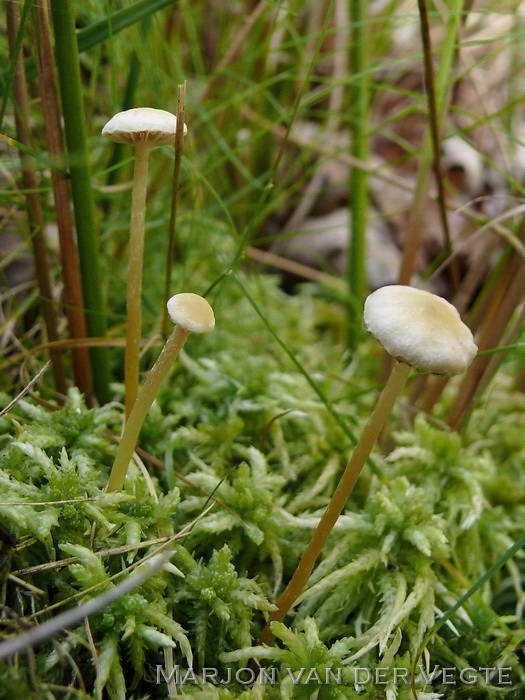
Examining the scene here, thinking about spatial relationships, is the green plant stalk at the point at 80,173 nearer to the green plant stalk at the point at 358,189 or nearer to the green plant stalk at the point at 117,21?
the green plant stalk at the point at 117,21

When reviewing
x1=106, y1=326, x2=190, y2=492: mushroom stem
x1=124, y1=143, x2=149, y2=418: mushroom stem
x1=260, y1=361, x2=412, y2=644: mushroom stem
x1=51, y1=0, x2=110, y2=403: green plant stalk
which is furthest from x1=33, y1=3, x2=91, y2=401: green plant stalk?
x1=260, y1=361, x2=412, y2=644: mushroom stem

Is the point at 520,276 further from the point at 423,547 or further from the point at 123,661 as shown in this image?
the point at 123,661

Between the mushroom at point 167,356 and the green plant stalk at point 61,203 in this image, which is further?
the green plant stalk at point 61,203

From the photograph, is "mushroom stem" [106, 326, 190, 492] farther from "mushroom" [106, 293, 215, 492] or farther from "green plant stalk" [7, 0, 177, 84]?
"green plant stalk" [7, 0, 177, 84]

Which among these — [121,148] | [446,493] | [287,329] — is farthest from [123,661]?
[287,329]

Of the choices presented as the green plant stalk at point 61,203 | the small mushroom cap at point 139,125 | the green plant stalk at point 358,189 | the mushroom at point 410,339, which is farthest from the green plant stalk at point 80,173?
the green plant stalk at point 358,189

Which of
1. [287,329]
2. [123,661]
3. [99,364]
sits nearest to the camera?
[123,661]
